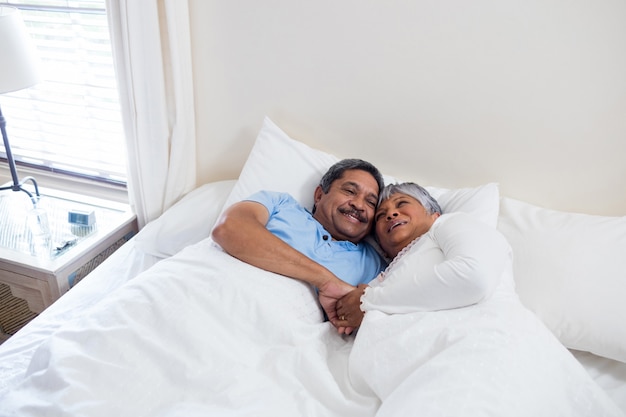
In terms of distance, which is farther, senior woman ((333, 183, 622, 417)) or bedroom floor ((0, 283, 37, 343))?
bedroom floor ((0, 283, 37, 343))

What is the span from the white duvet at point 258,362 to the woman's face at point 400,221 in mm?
344

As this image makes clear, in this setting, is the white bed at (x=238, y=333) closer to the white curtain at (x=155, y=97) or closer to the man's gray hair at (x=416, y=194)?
the man's gray hair at (x=416, y=194)

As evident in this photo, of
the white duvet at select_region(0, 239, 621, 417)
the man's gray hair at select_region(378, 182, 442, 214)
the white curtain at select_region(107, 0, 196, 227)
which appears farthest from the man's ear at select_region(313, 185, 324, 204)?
the white curtain at select_region(107, 0, 196, 227)

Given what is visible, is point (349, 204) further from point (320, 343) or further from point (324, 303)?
point (320, 343)

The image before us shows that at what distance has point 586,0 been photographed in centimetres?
135

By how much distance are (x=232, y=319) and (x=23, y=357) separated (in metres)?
0.58

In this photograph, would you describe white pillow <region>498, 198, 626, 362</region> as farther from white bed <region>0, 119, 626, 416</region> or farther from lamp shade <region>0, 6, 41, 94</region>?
lamp shade <region>0, 6, 41, 94</region>

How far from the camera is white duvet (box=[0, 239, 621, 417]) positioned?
0.89 metres

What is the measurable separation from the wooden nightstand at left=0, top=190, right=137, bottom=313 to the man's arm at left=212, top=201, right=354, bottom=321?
68 cm

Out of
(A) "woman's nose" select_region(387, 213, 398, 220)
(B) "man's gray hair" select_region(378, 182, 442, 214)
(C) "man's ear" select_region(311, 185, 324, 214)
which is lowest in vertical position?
(C) "man's ear" select_region(311, 185, 324, 214)

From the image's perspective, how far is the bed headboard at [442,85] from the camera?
4.71 ft

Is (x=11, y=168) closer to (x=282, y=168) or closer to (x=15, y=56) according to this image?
(x=15, y=56)

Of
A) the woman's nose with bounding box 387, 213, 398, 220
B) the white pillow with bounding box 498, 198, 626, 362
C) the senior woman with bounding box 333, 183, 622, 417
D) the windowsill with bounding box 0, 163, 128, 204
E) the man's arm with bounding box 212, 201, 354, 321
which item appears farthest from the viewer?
the windowsill with bounding box 0, 163, 128, 204

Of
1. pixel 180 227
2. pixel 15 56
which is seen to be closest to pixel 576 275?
pixel 180 227
